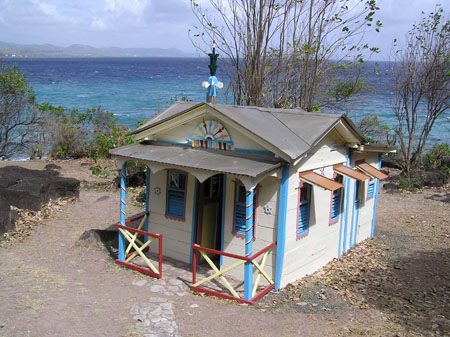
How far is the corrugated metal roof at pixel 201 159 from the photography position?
8469mm

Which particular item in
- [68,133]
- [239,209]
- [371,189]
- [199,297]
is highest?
[68,133]

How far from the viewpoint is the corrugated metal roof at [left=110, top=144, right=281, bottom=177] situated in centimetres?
847

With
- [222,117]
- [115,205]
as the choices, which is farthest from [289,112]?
[115,205]

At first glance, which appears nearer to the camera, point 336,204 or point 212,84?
point 212,84

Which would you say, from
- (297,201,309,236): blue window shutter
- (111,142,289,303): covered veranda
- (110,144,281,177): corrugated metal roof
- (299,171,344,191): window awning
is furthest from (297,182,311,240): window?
(110,144,281,177): corrugated metal roof

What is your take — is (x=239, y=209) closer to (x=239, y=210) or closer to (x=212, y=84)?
(x=239, y=210)

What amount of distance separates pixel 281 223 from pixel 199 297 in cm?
217

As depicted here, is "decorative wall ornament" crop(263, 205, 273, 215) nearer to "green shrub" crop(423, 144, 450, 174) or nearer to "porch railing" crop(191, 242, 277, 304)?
"porch railing" crop(191, 242, 277, 304)

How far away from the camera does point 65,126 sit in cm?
2498

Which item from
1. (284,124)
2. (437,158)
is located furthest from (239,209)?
(437,158)

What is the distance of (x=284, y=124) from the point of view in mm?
10094

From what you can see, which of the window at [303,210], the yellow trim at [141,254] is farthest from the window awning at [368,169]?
the yellow trim at [141,254]

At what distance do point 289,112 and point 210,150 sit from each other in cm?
216

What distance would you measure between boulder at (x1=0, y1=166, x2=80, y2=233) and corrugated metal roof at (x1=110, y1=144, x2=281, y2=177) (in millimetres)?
4477
